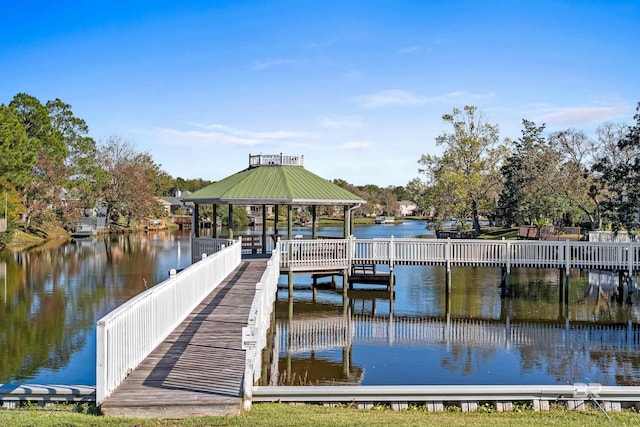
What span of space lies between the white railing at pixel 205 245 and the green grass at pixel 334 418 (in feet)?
45.8

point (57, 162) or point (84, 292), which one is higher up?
point (57, 162)

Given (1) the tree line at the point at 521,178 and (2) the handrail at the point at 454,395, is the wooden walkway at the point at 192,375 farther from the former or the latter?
(1) the tree line at the point at 521,178

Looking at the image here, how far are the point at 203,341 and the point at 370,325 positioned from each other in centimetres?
903

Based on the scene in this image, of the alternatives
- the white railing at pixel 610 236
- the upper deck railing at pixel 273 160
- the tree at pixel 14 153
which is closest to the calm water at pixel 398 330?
the white railing at pixel 610 236

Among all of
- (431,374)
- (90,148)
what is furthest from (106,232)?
(431,374)

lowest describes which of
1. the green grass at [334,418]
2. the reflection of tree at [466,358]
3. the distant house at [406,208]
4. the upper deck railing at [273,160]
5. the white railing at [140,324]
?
the reflection of tree at [466,358]

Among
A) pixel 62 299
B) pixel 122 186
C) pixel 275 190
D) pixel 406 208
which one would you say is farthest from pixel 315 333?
pixel 406 208

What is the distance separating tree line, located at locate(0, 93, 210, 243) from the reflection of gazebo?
2281cm

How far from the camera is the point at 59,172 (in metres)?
54.9

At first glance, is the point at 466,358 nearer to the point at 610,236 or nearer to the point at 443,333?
the point at 443,333

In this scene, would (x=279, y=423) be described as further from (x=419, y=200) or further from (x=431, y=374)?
(x=419, y=200)

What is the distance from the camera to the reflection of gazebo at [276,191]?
22703 mm

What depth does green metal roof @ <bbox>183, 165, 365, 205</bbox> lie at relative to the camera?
74.2 feet

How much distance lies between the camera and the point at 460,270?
32.2 metres
